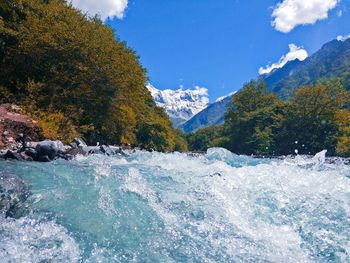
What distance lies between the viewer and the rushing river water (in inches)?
216

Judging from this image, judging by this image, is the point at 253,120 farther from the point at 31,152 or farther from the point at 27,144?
the point at 31,152

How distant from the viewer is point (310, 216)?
7.09 metres

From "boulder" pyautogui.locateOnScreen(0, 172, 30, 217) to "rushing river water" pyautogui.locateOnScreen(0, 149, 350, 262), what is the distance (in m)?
0.20

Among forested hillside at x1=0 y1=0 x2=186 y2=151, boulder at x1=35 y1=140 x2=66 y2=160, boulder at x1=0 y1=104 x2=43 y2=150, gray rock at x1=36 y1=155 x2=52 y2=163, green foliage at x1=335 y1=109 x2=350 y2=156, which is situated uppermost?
forested hillside at x1=0 y1=0 x2=186 y2=151

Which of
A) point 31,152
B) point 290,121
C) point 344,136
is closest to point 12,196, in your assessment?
point 31,152

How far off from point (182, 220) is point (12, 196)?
325cm

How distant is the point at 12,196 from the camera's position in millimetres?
7016

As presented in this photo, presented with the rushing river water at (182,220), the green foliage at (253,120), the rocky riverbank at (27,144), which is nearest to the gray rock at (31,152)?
the rocky riverbank at (27,144)

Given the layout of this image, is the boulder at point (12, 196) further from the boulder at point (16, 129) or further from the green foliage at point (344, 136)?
the green foliage at point (344, 136)

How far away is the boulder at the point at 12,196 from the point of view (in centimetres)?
654

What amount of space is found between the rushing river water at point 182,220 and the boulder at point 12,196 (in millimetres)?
198

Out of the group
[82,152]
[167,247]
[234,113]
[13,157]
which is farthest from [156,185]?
[234,113]

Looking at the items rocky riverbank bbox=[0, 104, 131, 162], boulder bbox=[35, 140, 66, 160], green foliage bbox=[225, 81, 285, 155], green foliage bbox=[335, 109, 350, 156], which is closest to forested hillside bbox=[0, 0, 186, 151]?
rocky riverbank bbox=[0, 104, 131, 162]

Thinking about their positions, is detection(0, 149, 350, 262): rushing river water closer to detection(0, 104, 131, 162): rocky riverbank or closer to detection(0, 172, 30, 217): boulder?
detection(0, 172, 30, 217): boulder
